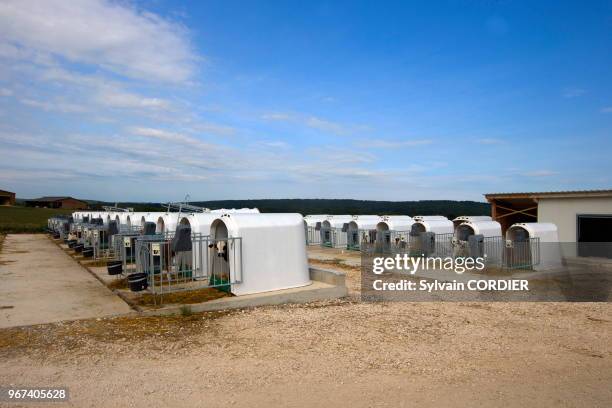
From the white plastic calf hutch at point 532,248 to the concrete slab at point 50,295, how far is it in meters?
13.6

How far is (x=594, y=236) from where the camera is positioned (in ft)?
78.8

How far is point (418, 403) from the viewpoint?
17.2 feet

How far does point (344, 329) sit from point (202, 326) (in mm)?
2753

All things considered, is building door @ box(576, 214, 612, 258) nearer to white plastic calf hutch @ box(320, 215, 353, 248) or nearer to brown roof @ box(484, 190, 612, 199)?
brown roof @ box(484, 190, 612, 199)

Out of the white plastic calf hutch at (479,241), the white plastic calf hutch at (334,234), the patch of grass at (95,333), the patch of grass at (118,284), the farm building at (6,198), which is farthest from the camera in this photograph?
the farm building at (6,198)

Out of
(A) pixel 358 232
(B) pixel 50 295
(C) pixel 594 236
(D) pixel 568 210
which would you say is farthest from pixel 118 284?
(C) pixel 594 236

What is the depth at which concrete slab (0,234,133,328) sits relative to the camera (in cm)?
946

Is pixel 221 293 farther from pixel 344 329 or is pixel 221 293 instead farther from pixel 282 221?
pixel 344 329

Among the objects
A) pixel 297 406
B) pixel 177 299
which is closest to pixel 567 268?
pixel 177 299

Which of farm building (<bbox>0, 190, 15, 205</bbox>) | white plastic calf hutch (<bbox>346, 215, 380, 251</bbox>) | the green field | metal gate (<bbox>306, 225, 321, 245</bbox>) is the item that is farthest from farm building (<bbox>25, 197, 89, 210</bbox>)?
white plastic calf hutch (<bbox>346, 215, 380, 251</bbox>)

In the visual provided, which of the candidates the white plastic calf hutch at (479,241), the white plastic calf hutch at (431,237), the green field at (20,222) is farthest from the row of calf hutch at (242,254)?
the green field at (20,222)

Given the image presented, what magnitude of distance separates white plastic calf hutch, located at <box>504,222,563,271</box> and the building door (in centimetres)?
496

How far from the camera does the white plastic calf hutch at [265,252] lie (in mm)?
11070

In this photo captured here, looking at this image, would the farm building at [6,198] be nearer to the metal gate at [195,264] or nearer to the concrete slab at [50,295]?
the concrete slab at [50,295]
